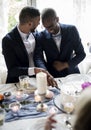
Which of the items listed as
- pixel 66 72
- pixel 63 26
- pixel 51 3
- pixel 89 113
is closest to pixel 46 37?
pixel 63 26

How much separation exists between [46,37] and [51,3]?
2.24 ft

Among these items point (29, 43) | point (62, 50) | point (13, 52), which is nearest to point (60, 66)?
point (62, 50)

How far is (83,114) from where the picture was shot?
28.9 inches

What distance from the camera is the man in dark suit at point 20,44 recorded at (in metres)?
2.21

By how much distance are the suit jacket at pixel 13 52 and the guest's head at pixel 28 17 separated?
4.0 inches

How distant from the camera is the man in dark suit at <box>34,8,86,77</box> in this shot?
240cm

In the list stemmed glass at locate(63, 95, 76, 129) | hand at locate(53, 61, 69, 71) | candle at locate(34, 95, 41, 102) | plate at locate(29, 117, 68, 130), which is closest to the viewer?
plate at locate(29, 117, 68, 130)

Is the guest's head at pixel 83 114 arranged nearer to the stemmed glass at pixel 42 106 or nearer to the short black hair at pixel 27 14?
the stemmed glass at pixel 42 106

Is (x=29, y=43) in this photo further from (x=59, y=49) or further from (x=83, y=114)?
(x=83, y=114)

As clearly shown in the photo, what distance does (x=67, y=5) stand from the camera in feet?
9.71

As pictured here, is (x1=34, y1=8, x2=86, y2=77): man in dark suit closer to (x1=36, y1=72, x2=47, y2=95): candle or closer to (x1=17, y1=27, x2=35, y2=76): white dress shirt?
(x1=17, y1=27, x2=35, y2=76): white dress shirt

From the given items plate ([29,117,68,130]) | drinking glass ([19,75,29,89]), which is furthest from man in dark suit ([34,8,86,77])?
plate ([29,117,68,130])

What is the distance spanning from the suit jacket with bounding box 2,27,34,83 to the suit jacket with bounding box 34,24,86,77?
0.57ft

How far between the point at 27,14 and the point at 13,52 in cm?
37
